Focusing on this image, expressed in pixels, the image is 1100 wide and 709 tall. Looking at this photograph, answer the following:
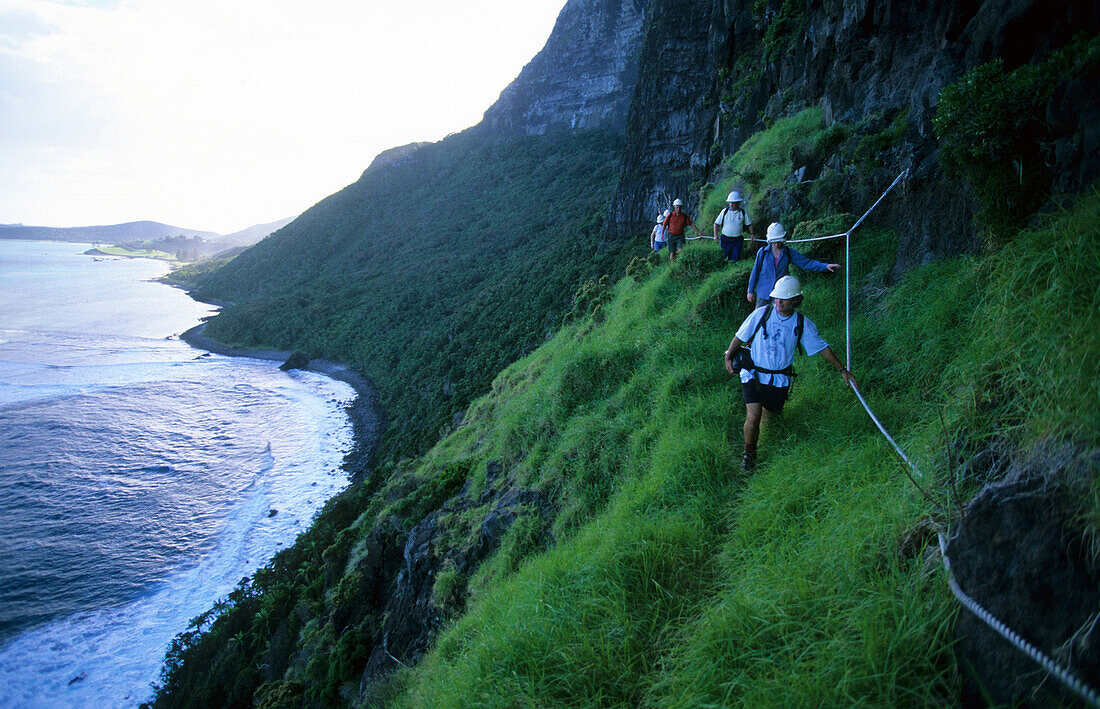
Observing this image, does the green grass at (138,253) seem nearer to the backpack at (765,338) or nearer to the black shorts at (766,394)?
the backpack at (765,338)

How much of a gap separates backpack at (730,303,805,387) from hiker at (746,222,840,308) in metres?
1.23

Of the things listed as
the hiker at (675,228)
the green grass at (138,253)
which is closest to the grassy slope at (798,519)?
the hiker at (675,228)

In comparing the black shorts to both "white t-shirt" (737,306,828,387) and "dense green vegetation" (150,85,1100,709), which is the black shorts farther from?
"dense green vegetation" (150,85,1100,709)

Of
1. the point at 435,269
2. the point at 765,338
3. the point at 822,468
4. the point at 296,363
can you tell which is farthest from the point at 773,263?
the point at 435,269

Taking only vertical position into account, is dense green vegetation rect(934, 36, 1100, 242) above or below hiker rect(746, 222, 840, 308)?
above

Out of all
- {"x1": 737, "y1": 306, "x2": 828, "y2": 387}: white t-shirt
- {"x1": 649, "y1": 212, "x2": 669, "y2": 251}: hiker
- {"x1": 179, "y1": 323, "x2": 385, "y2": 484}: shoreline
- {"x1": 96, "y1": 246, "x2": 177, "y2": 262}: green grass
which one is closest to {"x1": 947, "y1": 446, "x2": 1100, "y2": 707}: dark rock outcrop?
{"x1": 737, "y1": 306, "x2": 828, "y2": 387}: white t-shirt

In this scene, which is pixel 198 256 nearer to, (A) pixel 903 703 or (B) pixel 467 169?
(B) pixel 467 169

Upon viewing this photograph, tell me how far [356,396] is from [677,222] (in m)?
32.0

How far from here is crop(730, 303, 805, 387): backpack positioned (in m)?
3.47

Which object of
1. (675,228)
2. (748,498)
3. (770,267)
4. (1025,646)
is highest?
(675,228)

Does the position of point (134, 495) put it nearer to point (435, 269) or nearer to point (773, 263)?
point (773, 263)

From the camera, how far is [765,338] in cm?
357

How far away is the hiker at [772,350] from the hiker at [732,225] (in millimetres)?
3524

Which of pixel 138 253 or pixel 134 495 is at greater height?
pixel 138 253
